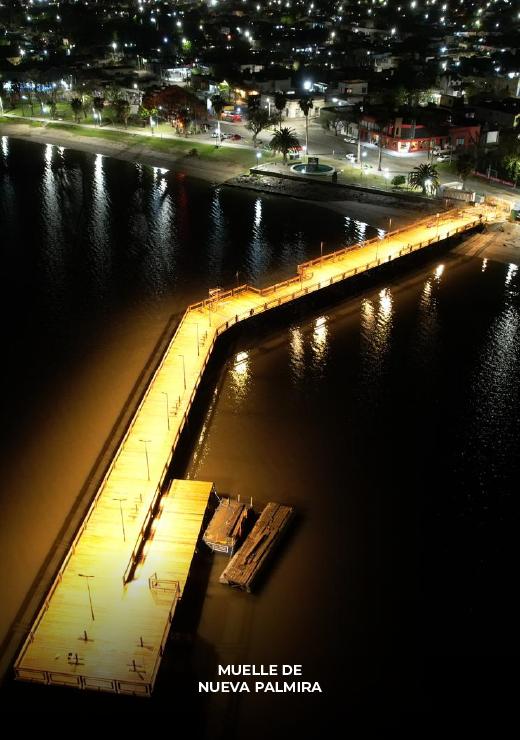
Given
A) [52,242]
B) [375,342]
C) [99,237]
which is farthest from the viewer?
[99,237]

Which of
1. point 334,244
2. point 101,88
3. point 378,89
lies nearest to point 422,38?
point 378,89

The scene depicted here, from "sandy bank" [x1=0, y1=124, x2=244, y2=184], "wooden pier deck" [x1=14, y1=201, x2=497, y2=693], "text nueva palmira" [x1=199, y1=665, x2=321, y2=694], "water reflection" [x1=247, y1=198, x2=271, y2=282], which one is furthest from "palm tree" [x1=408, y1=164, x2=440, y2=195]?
"text nueva palmira" [x1=199, y1=665, x2=321, y2=694]

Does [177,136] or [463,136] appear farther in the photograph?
[177,136]

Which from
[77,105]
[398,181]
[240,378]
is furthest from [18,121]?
[240,378]

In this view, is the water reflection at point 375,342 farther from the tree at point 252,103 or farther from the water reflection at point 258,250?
the tree at point 252,103

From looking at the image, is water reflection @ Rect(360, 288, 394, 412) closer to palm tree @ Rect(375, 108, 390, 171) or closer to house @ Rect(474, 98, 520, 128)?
palm tree @ Rect(375, 108, 390, 171)

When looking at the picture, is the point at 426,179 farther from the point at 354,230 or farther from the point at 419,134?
the point at 419,134

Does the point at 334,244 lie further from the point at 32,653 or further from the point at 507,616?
the point at 32,653
